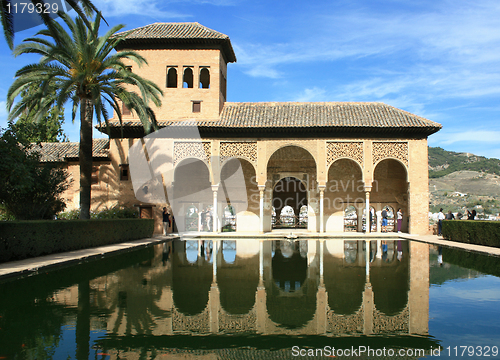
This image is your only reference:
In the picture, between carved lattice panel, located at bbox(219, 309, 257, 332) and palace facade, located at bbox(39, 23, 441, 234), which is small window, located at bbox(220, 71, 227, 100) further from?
carved lattice panel, located at bbox(219, 309, 257, 332)

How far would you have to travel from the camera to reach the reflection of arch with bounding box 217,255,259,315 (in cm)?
497

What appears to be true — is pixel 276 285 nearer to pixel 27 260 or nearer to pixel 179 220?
pixel 27 260

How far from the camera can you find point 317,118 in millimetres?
20172

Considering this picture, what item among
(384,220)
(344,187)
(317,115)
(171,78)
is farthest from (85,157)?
(384,220)

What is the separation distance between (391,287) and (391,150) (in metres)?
14.8

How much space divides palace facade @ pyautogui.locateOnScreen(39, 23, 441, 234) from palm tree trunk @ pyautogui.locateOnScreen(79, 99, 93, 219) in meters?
5.42

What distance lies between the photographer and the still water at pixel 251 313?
11.2 ft

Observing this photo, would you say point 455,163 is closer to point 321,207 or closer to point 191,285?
point 321,207

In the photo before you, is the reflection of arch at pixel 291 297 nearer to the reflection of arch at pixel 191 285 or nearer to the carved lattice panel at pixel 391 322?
the carved lattice panel at pixel 391 322

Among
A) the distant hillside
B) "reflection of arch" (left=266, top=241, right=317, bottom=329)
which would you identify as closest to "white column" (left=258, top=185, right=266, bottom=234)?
"reflection of arch" (left=266, top=241, right=317, bottom=329)

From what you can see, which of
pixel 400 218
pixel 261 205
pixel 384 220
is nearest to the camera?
pixel 261 205

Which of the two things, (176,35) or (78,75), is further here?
(176,35)

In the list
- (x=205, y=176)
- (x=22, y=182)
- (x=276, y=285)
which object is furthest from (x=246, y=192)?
(x=276, y=285)

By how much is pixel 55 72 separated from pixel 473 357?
1424 centimetres
